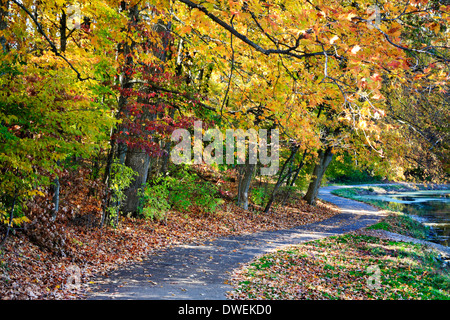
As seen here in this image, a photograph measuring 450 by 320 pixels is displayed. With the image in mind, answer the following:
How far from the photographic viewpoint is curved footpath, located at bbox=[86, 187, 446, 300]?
6.11m

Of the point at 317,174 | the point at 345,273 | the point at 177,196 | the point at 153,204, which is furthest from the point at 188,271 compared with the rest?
the point at 317,174

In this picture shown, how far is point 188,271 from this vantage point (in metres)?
7.63

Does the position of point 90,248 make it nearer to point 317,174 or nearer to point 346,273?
point 346,273

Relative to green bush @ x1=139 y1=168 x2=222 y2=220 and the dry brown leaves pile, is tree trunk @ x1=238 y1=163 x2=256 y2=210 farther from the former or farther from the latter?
green bush @ x1=139 y1=168 x2=222 y2=220

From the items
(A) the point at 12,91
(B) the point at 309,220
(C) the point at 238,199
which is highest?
(A) the point at 12,91

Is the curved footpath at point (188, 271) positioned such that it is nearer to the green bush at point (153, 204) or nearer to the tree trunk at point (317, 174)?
the green bush at point (153, 204)

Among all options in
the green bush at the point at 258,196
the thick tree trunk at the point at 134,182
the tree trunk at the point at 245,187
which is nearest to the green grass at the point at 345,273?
the thick tree trunk at the point at 134,182

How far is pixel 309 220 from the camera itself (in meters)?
18.6

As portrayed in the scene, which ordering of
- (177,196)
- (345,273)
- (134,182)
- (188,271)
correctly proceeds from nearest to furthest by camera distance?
(188,271)
(345,273)
(134,182)
(177,196)

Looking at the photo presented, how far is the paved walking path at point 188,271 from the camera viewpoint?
6117 millimetres

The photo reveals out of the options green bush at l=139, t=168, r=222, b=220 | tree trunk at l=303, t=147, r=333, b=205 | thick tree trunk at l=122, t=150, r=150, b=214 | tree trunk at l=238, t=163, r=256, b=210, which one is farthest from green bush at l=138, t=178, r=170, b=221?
tree trunk at l=303, t=147, r=333, b=205
